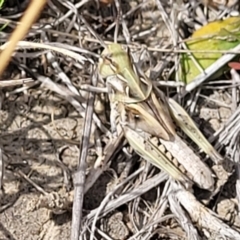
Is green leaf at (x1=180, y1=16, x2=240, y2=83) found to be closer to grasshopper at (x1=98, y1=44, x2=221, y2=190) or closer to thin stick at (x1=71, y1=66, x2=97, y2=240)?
grasshopper at (x1=98, y1=44, x2=221, y2=190)

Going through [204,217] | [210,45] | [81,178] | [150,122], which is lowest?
[204,217]

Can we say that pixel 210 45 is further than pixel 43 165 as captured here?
Yes

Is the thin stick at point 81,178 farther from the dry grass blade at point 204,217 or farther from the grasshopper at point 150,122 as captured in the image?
the dry grass blade at point 204,217

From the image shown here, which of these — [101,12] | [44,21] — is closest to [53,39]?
[44,21]

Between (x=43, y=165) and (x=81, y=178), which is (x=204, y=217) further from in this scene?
(x=43, y=165)

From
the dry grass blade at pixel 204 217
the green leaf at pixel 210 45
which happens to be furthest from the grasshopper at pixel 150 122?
the green leaf at pixel 210 45

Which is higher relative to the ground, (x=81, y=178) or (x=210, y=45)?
(x=210, y=45)

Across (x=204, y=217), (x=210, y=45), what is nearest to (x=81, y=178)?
(x=204, y=217)

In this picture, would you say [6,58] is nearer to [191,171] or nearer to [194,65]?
[191,171]
